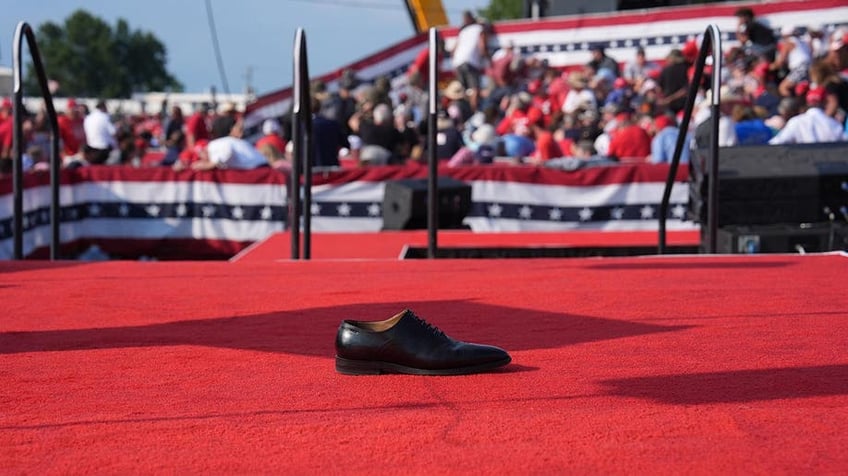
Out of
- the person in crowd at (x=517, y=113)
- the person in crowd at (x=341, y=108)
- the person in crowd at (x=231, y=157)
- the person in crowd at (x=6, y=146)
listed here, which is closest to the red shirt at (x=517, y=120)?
the person in crowd at (x=517, y=113)

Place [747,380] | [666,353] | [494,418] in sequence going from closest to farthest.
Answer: [494,418] < [747,380] < [666,353]

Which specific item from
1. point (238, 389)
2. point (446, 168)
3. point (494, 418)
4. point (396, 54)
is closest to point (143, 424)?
point (238, 389)

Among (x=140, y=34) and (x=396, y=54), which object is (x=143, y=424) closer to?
(x=396, y=54)

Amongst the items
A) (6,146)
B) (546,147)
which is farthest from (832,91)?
(6,146)

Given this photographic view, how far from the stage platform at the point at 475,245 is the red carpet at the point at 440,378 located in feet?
12.9

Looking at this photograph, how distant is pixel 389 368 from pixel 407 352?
87 mm

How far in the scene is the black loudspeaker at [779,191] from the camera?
28.8 feet

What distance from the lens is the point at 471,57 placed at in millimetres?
22047

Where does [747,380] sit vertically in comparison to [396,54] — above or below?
below

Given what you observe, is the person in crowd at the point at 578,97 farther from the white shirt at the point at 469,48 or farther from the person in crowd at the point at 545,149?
the white shirt at the point at 469,48

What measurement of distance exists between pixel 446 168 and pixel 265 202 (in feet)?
6.40

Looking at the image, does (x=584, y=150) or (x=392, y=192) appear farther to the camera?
(x=584, y=150)

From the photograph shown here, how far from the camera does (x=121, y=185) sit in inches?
534

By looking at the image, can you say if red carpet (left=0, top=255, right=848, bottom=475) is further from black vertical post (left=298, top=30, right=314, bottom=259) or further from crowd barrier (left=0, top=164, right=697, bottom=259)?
crowd barrier (left=0, top=164, right=697, bottom=259)
